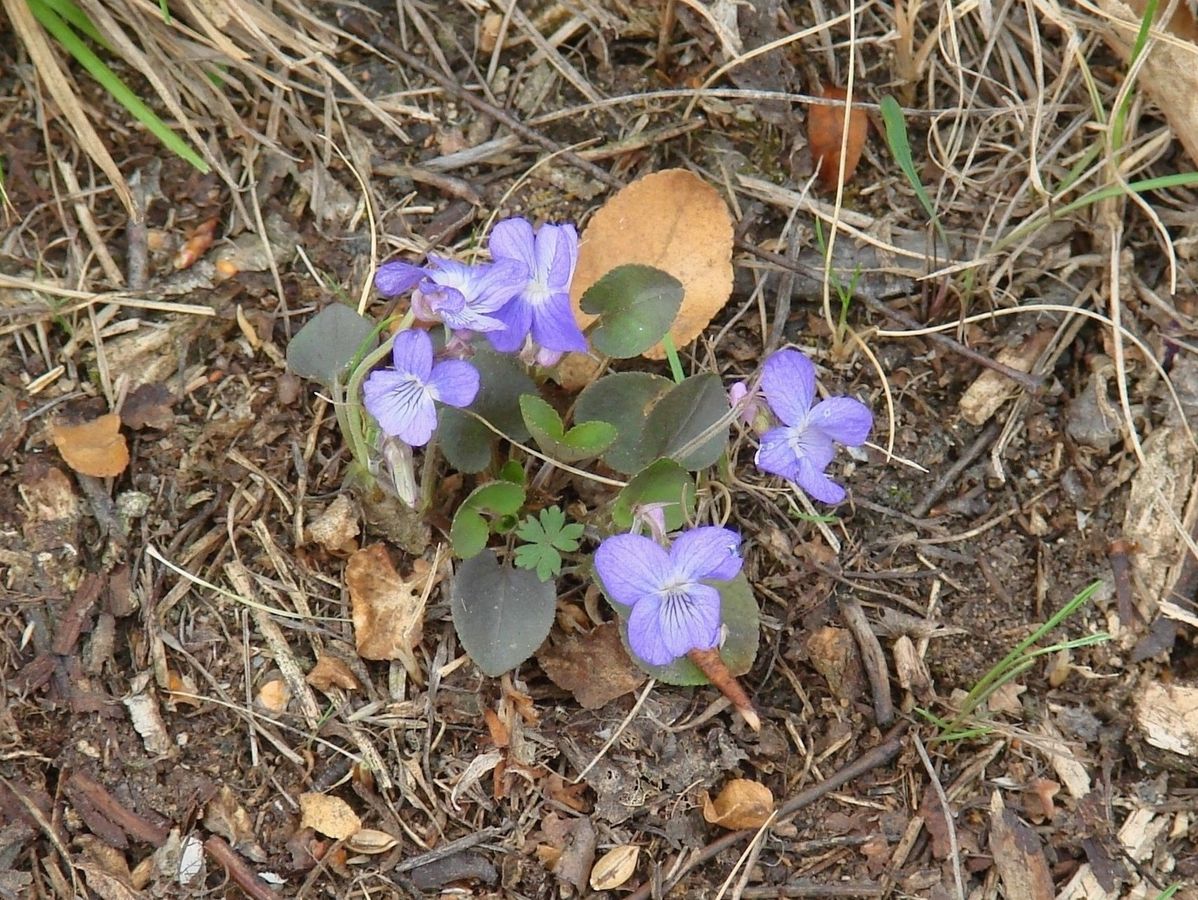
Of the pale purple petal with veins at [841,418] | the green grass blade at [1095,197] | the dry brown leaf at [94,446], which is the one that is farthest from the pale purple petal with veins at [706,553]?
the dry brown leaf at [94,446]

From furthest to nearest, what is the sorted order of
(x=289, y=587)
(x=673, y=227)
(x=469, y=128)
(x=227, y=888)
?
(x=469, y=128)
(x=673, y=227)
(x=289, y=587)
(x=227, y=888)

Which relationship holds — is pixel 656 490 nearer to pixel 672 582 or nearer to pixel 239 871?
pixel 672 582

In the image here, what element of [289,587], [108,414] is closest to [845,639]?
[289,587]

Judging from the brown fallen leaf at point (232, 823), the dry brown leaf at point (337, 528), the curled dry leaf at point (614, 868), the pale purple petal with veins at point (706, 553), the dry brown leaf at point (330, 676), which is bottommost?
the curled dry leaf at point (614, 868)

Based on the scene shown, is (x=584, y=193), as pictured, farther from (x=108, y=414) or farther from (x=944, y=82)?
(x=108, y=414)

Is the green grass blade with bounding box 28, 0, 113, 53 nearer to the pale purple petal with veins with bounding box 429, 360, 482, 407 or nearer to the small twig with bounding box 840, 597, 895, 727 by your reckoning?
the pale purple petal with veins with bounding box 429, 360, 482, 407

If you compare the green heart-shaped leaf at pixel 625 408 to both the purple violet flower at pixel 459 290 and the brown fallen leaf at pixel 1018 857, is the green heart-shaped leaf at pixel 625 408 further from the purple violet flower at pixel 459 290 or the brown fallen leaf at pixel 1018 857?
the brown fallen leaf at pixel 1018 857
